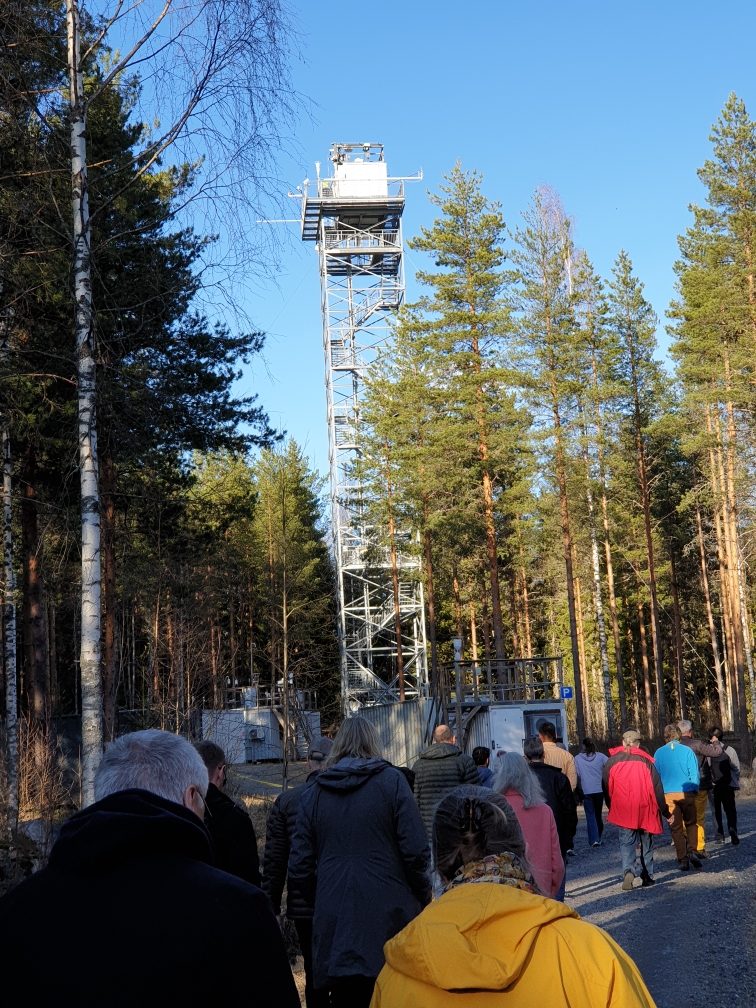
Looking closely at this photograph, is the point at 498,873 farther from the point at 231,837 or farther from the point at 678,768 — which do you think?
the point at 678,768

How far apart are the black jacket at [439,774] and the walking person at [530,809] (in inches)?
89.6

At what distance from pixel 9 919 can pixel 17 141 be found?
8207mm

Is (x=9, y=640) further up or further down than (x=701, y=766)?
further up

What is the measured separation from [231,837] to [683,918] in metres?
6.02

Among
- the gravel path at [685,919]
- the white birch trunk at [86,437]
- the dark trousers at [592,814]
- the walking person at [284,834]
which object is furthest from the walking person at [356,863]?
the dark trousers at [592,814]

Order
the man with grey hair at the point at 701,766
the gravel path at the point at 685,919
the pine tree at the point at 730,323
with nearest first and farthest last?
the gravel path at the point at 685,919, the man with grey hair at the point at 701,766, the pine tree at the point at 730,323

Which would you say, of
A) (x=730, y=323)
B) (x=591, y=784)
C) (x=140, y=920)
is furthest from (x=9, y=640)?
(x=730, y=323)

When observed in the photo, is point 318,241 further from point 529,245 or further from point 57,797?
point 57,797

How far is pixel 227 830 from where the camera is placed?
4.57m

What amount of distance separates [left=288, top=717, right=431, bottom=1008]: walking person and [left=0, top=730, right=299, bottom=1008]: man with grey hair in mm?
2446

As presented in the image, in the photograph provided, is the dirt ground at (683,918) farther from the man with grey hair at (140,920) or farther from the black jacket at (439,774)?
the man with grey hair at (140,920)

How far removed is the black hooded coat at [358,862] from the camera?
422cm

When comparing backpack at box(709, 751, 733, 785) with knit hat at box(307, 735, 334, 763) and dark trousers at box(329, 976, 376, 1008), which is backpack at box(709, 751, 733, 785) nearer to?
knit hat at box(307, 735, 334, 763)

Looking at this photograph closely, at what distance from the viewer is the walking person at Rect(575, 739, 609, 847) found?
48.4 ft
